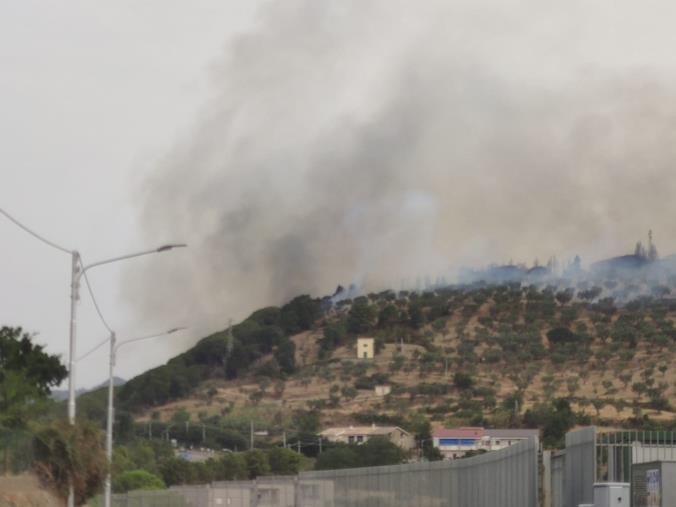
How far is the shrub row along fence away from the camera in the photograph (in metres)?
30.8

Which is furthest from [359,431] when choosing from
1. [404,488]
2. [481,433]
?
[404,488]

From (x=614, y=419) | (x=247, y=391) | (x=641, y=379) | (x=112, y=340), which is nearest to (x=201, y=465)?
(x=614, y=419)

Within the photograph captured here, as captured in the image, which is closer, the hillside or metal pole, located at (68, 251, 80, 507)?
metal pole, located at (68, 251, 80, 507)

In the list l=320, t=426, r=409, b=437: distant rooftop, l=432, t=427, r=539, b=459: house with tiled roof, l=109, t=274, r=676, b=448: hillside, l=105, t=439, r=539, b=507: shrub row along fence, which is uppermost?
l=109, t=274, r=676, b=448: hillside

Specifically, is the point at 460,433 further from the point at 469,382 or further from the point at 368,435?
the point at 469,382

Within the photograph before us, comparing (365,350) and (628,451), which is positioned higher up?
(365,350)

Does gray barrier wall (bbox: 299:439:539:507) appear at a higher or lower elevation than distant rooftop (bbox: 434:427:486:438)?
lower

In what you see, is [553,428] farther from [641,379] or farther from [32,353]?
[32,353]

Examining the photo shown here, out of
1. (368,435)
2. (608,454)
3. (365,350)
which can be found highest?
(365,350)

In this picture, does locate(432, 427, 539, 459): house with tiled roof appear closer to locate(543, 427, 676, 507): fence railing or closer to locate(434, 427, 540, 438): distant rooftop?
locate(434, 427, 540, 438): distant rooftop

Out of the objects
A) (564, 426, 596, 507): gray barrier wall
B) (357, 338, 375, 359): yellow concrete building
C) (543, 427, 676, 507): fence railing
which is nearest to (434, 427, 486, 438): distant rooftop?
(357, 338, 375, 359): yellow concrete building

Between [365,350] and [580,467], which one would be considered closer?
[580,467]

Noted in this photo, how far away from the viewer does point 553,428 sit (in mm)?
132750

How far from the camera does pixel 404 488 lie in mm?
39250
